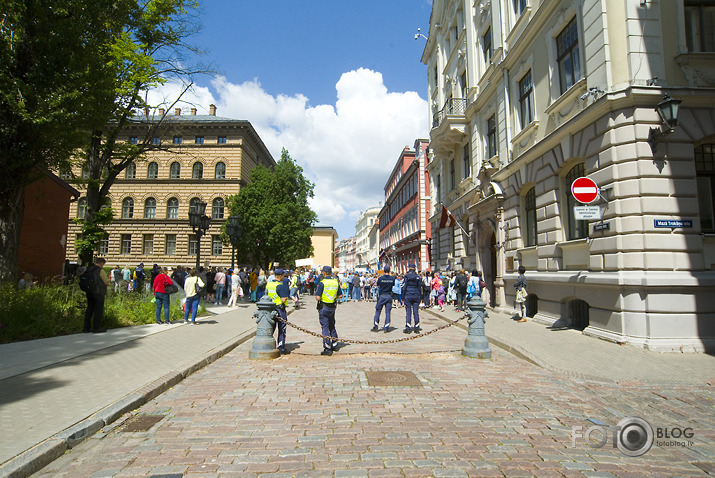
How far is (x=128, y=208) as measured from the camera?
42.8m

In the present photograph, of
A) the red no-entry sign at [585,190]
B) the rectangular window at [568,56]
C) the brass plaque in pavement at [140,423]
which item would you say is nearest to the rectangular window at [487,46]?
the rectangular window at [568,56]

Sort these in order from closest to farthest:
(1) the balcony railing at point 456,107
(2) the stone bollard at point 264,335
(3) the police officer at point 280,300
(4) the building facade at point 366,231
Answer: (2) the stone bollard at point 264,335 < (3) the police officer at point 280,300 < (1) the balcony railing at point 456,107 < (4) the building facade at point 366,231

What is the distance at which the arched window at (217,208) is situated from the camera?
136 ft

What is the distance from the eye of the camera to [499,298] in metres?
16.1

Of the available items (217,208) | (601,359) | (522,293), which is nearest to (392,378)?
(601,359)

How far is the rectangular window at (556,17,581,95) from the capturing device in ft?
35.7

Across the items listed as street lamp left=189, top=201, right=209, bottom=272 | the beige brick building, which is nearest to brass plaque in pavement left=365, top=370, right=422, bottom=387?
street lamp left=189, top=201, right=209, bottom=272

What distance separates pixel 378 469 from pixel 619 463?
6.77 ft

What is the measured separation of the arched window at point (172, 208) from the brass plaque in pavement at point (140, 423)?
41424 millimetres

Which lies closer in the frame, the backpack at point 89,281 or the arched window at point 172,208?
the backpack at point 89,281

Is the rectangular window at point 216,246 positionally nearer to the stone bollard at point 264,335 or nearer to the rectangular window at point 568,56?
the stone bollard at point 264,335

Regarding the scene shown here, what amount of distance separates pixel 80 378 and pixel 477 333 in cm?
658

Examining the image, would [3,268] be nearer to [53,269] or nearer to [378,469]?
[53,269]

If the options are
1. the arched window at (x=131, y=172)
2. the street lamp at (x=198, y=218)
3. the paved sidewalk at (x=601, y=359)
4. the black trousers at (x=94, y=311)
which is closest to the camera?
the paved sidewalk at (x=601, y=359)
